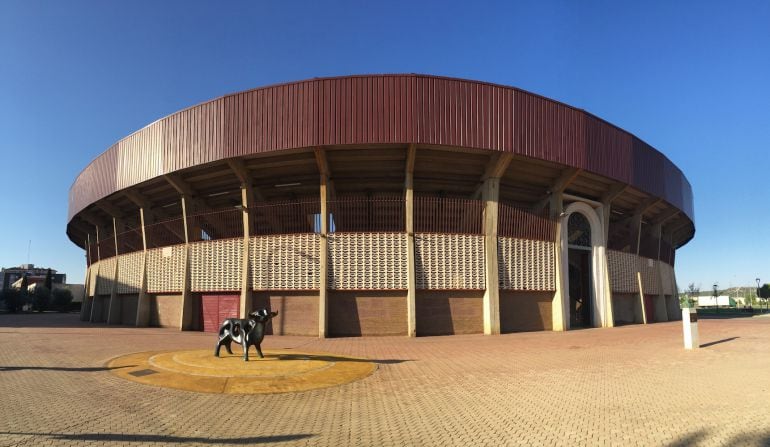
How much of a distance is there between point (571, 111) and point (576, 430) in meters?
19.1

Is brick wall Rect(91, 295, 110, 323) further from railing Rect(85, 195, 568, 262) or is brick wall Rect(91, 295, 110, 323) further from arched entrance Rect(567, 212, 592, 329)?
arched entrance Rect(567, 212, 592, 329)

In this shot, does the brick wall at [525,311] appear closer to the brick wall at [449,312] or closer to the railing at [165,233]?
the brick wall at [449,312]

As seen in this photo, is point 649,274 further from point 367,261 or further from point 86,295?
point 86,295

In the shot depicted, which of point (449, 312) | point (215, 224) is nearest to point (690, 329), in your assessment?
point (449, 312)

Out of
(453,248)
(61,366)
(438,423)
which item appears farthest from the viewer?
(453,248)

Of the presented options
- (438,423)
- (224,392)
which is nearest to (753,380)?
(438,423)

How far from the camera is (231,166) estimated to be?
20953 mm

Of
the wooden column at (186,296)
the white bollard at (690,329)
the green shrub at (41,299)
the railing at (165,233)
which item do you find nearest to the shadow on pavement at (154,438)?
the white bollard at (690,329)

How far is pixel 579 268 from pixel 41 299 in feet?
234

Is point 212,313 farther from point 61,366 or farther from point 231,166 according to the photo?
point 61,366

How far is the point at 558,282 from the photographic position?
2219cm

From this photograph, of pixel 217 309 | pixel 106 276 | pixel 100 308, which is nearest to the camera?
pixel 217 309

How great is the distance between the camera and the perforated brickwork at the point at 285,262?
19672 millimetres

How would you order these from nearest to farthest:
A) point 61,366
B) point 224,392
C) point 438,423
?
point 438,423, point 224,392, point 61,366
